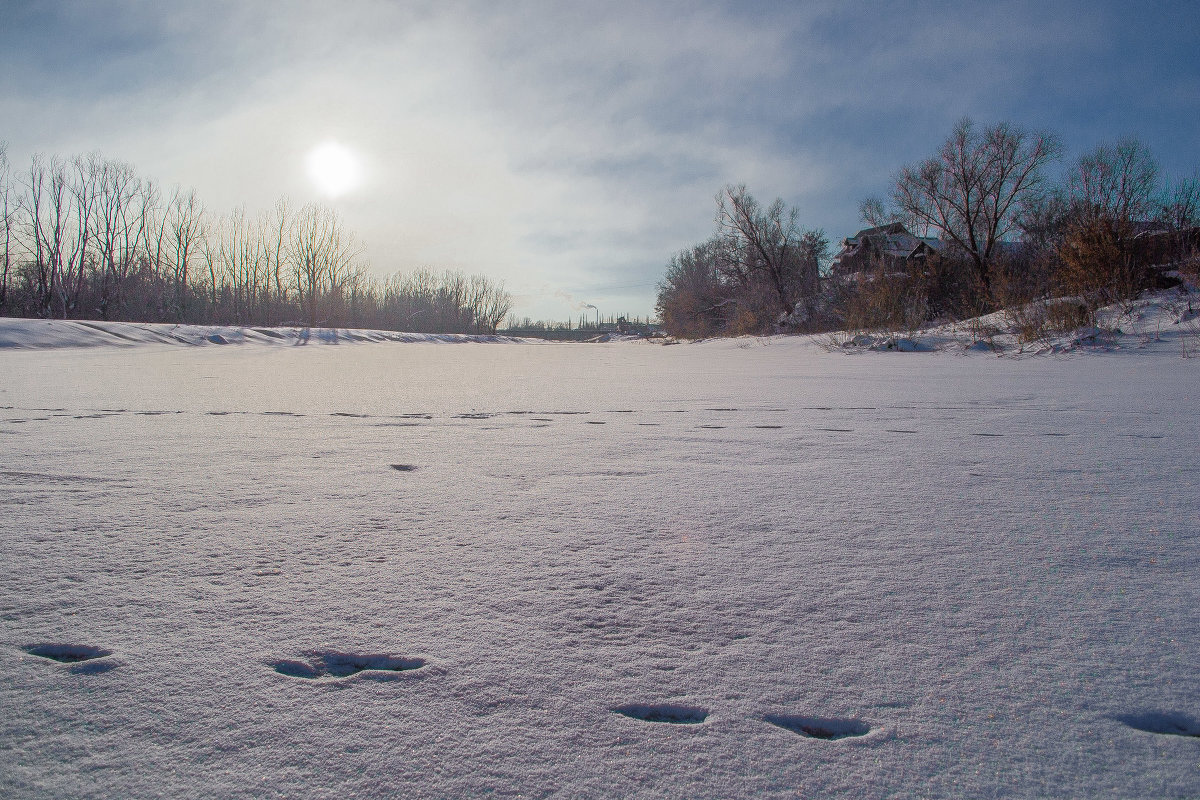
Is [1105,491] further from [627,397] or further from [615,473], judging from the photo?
[627,397]

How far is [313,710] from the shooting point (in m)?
0.57

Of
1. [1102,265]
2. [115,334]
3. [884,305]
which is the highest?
[1102,265]

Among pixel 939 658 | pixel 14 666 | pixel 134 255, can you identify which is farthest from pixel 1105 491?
pixel 134 255

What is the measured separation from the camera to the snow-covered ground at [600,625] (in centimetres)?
51

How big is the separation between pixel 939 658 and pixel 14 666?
104cm

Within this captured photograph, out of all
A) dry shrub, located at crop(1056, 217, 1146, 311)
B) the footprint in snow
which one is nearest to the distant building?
dry shrub, located at crop(1056, 217, 1146, 311)

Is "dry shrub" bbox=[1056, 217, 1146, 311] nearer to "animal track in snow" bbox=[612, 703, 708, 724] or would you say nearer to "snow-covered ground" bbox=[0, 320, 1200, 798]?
"snow-covered ground" bbox=[0, 320, 1200, 798]

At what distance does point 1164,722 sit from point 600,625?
58 centimetres

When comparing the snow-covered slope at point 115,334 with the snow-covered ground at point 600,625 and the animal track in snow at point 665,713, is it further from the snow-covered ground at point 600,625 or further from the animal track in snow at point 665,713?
the animal track in snow at point 665,713

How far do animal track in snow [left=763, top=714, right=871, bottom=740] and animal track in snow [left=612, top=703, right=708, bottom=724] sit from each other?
0.22ft

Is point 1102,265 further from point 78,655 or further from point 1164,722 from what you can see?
point 78,655

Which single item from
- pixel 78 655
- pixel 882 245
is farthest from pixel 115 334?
pixel 882 245

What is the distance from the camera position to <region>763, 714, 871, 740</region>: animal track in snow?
54cm

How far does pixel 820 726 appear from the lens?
0.55 metres
